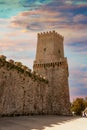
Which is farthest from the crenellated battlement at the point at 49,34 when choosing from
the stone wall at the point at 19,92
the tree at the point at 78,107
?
the tree at the point at 78,107

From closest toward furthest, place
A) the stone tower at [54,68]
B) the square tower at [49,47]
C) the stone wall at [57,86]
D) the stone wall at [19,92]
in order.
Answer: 1. the stone wall at [19,92]
2. the stone wall at [57,86]
3. the stone tower at [54,68]
4. the square tower at [49,47]

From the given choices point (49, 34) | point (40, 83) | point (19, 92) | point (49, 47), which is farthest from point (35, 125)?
point (49, 34)

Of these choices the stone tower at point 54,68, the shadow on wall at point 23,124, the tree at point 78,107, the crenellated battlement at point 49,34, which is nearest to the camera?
the shadow on wall at point 23,124

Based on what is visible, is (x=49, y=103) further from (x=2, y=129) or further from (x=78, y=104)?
(x=2, y=129)

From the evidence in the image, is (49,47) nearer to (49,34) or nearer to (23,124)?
(49,34)

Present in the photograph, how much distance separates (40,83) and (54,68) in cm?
748

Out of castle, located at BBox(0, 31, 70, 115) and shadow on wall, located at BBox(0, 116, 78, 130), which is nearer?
shadow on wall, located at BBox(0, 116, 78, 130)

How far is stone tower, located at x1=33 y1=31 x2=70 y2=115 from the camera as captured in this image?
115 feet

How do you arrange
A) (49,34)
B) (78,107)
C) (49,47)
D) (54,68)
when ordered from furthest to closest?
1. (78,107)
2. (49,34)
3. (49,47)
4. (54,68)

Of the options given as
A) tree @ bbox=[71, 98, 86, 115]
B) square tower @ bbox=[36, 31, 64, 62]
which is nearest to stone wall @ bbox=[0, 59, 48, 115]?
square tower @ bbox=[36, 31, 64, 62]

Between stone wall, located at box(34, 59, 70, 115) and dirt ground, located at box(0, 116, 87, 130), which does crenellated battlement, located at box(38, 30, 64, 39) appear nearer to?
stone wall, located at box(34, 59, 70, 115)

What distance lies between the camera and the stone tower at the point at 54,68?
35.0 metres

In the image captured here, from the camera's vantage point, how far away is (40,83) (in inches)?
1208

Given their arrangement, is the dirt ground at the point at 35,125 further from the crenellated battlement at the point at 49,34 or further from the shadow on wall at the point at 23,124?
the crenellated battlement at the point at 49,34
